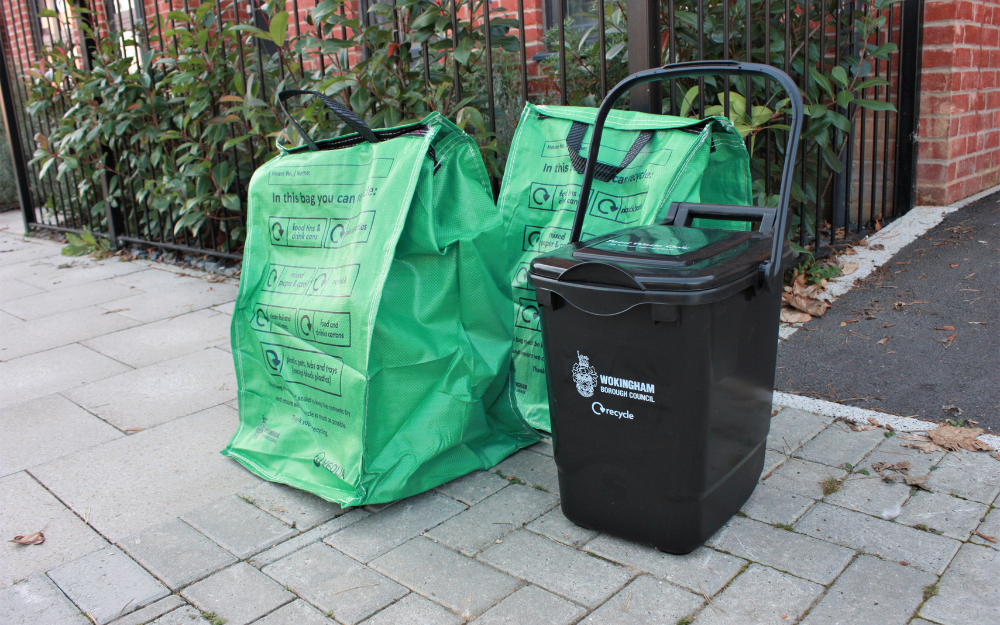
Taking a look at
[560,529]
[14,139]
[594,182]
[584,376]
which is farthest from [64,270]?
[584,376]

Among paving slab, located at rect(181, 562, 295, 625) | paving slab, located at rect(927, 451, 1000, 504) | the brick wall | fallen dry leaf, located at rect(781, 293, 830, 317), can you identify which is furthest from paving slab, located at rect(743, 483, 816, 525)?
the brick wall

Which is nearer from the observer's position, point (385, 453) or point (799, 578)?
point (799, 578)

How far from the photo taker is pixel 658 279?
62.9 inches

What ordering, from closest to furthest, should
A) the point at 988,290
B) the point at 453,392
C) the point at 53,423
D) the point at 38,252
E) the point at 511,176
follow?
the point at 453,392 < the point at 511,176 < the point at 53,423 < the point at 988,290 < the point at 38,252

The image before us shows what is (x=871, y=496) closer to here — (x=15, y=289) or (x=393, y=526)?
(x=393, y=526)

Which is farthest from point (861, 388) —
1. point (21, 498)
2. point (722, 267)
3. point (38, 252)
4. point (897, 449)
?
point (38, 252)

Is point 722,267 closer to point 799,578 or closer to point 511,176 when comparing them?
point 799,578

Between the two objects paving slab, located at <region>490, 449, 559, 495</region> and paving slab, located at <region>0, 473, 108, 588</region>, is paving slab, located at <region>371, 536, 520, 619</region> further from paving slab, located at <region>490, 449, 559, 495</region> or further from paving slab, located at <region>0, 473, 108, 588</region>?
paving slab, located at <region>0, 473, 108, 588</region>

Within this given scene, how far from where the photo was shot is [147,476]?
244 centimetres

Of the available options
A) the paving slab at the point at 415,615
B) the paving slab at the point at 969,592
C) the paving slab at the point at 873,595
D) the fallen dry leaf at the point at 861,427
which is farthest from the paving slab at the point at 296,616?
the fallen dry leaf at the point at 861,427

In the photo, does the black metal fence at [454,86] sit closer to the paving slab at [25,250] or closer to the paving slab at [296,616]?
the paving slab at [25,250]

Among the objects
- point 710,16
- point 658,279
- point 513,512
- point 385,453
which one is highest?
point 710,16

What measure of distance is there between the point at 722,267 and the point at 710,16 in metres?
2.17

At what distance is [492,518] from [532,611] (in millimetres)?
423
